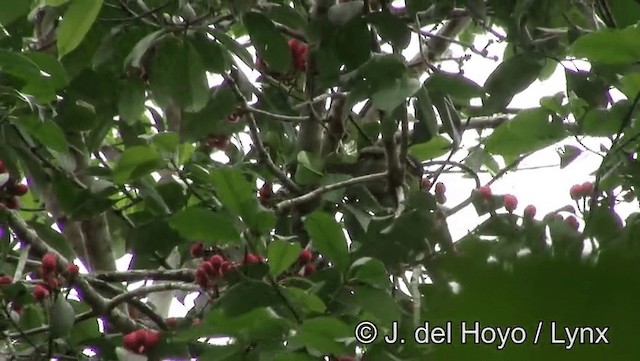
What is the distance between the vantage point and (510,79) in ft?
3.89

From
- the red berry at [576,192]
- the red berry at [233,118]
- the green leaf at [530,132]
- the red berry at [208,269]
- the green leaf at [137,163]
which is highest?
the red berry at [233,118]

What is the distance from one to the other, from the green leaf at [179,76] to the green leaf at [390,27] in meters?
0.26

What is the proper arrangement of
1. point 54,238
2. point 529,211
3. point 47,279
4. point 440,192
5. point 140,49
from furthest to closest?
point 54,238 < point 440,192 < point 47,279 < point 140,49 < point 529,211

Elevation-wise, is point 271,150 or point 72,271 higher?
point 271,150

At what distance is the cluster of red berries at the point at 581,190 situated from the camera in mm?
1164

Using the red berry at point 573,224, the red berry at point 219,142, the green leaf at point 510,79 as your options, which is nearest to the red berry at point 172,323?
the red berry at point 219,142

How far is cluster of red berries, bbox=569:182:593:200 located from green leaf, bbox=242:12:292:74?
0.46 meters

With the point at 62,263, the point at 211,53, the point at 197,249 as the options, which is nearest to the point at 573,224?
the point at 211,53

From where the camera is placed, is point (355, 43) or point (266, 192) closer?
point (355, 43)

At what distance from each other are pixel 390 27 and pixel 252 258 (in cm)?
40

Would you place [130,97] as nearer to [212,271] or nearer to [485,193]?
[212,271]

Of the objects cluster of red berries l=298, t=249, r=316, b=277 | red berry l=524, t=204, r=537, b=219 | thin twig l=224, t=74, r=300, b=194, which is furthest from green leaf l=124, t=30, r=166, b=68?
red berry l=524, t=204, r=537, b=219

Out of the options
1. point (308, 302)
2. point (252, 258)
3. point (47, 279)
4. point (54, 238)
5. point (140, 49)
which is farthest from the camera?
point (54, 238)

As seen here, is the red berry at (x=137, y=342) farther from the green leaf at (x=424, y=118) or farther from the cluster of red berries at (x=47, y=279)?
the green leaf at (x=424, y=118)
